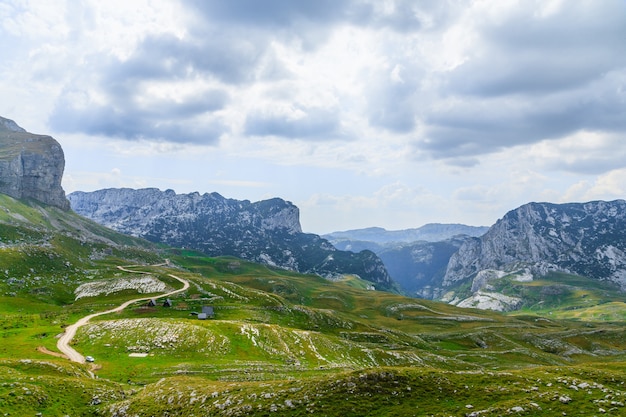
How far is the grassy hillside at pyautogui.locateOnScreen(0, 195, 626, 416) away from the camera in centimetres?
3694

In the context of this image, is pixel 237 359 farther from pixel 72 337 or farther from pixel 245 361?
pixel 72 337

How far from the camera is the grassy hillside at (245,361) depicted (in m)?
36.9

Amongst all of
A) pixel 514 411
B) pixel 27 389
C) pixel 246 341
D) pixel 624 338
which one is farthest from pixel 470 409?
pixel 624 338

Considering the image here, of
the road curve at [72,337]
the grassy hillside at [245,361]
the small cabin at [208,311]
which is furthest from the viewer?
the small cabin at [208,311]

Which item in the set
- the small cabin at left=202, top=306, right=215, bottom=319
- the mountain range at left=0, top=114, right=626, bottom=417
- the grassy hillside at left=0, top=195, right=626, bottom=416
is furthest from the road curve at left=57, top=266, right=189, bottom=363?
the small cabin at left=202, top=306, right=215, bottom=319

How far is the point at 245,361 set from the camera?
82.1 metres

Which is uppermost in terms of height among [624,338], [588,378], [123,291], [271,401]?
[588,378]

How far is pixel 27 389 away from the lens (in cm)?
4197

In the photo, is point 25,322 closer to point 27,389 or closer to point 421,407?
point 27,389

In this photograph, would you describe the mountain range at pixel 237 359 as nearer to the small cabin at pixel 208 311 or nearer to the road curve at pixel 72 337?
the small cabin at pixel 208 311

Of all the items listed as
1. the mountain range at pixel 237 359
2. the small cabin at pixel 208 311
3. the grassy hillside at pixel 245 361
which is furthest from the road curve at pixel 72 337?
the small cabin at pixel 208 311

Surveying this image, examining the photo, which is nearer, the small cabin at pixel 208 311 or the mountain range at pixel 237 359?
the mountain range at pixel 237 359

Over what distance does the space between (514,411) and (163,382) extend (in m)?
41.2

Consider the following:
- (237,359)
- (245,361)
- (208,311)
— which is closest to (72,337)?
(237,359)
